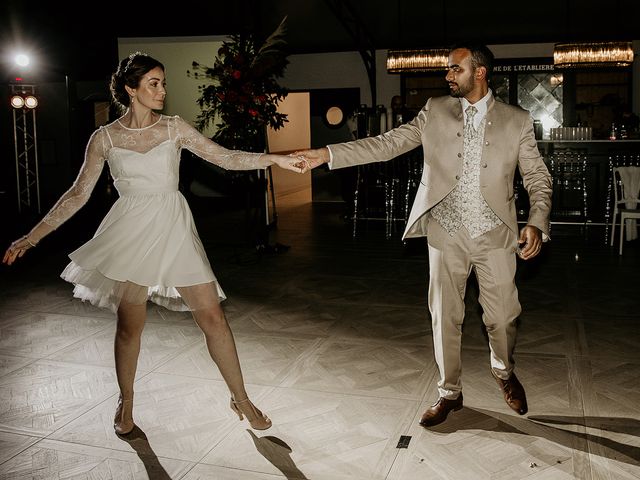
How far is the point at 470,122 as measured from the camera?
9.99 feet

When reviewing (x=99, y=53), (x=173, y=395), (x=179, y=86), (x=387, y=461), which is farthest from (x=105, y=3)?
(x=387, y=461)

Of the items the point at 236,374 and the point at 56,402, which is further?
the point at 56,402

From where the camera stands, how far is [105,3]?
39.7 feet

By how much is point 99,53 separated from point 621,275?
41.0ft

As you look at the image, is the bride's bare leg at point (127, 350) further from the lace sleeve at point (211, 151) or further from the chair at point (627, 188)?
the chair at point (627, 188)

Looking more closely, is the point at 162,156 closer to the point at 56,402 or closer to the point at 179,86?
the point at 56,402

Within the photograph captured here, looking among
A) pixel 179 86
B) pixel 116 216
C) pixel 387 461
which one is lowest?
pixel 387 461

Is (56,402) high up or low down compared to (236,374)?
down

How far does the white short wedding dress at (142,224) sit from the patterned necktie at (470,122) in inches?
35.2

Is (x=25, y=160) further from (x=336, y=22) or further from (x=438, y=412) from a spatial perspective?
(x=438, y=412)

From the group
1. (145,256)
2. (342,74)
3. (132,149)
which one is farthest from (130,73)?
(342,74)

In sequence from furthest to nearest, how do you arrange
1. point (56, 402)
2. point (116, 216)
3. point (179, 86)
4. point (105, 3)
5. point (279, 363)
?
point (179, 86) < point (105, 3) < point (279, 363) < point (56, 402) < point (116, 216)

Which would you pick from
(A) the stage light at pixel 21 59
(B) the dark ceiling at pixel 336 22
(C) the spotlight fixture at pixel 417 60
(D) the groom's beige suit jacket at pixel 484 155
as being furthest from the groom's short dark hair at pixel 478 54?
(A) the stage light at pixel 21 59

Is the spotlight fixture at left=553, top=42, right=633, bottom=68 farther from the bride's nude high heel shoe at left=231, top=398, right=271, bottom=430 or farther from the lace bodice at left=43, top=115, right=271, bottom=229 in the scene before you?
the bride's nude high heel shoe at left=231, top=398, right=271, bottom=430
